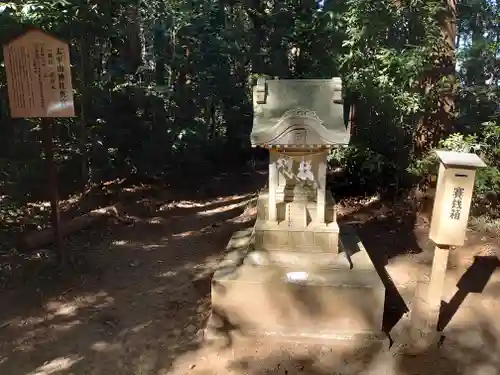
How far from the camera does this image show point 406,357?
471 cm

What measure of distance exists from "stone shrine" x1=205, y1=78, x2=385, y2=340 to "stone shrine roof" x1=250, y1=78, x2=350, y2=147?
13 millimetres

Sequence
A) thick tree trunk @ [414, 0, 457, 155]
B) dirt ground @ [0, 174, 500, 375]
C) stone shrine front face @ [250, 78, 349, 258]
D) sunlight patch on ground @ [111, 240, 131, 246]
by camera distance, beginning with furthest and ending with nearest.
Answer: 1. sunlight patch on ground @ [111, 240, 131, 246]
2. thick tree trunk @ [414, 0, 457, 155]
3. stone shrine front face @ [250, 78, 349, 258]
4. dirt ground @ [0, 174, 500, 375]

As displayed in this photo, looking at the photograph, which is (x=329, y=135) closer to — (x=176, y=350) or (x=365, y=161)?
(x=176, y=350)

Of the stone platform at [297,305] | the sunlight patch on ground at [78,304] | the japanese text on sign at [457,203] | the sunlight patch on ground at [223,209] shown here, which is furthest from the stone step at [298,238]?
Result: the sunlight patch on ground at [223,209]

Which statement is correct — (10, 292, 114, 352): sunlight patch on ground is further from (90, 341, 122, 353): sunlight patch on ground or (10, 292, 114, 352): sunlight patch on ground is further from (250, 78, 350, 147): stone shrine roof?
(250, 78, 350, 147): stone shrine roof

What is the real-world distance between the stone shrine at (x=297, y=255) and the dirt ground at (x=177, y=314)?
1.03 feet

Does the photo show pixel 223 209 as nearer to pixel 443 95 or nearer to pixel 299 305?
pixel 443 95

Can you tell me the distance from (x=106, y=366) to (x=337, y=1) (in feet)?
30.1

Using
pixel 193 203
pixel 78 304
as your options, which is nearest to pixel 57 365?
pixel 78 304

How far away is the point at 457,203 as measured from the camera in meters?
4.37

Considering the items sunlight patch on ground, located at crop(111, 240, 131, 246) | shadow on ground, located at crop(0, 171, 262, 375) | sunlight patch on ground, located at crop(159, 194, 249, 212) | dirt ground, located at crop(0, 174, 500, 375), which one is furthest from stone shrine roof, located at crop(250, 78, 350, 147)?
sunlight patch on ground, located at crop(159, 194, 249, 212)

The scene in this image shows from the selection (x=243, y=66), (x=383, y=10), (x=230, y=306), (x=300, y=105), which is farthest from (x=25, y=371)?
(x=243, y=66)

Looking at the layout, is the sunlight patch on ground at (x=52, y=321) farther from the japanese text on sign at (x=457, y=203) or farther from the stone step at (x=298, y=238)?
the japanese text on sign at (x=457, y=203)

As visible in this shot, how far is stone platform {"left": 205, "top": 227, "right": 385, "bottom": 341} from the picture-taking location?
5.08m
